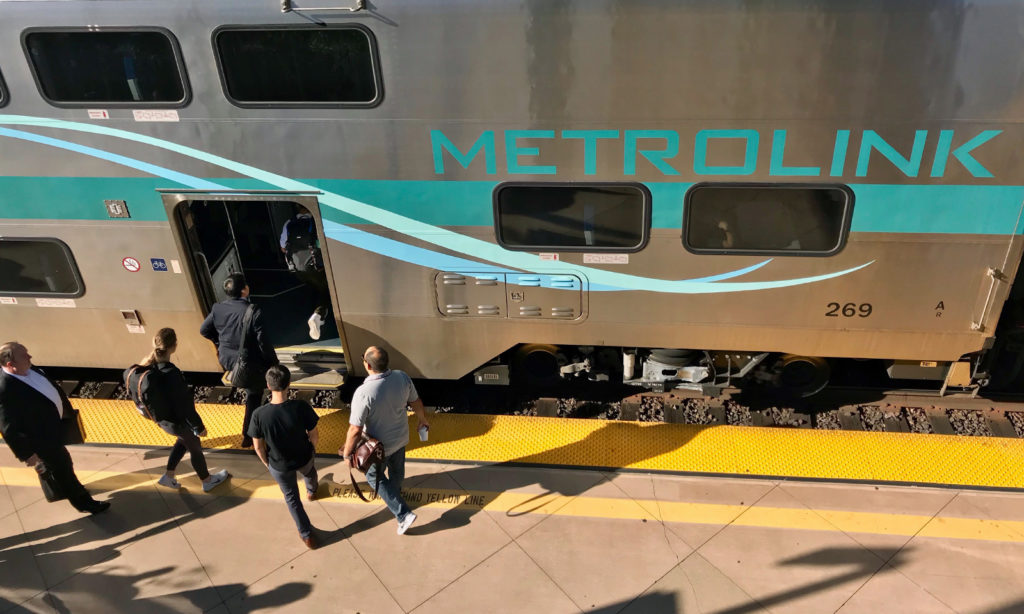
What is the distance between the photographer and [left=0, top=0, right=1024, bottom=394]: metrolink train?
14.9ft

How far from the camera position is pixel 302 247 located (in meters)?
6.89

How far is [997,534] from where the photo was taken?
15.7 feet

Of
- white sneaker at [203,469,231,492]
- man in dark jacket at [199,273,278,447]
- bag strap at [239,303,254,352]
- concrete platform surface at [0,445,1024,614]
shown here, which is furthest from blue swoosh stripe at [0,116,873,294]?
white sneaker at [203,469,231,492]

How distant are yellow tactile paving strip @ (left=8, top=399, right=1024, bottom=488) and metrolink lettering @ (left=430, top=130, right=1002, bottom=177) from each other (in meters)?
2.40

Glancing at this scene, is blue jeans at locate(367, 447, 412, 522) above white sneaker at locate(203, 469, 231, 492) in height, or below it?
above

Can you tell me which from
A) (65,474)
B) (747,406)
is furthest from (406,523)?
(747,406)

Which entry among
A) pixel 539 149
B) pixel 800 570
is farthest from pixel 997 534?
pixel 539 149

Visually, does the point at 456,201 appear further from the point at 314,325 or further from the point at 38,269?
the point at 38,269

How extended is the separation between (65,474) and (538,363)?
405 centimetres

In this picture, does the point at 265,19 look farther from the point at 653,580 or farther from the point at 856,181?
the point at 653,580

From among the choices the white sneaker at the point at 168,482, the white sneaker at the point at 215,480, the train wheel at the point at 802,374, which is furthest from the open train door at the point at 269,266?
the train wheel at the point at 802,374

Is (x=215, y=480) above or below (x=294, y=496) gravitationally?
below

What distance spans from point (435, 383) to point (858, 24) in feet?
16.3

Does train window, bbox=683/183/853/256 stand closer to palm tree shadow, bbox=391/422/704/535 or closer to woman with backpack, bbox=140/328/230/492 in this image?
palm tree shadow, bbox=391/422/704/535
